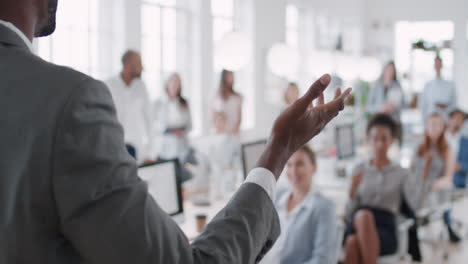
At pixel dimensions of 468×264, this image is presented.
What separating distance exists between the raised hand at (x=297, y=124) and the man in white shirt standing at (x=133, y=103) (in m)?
4.25

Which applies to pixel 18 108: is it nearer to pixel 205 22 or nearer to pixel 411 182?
pixel 411 182

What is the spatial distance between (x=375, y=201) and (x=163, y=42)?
3.95 m

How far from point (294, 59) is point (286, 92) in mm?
1739

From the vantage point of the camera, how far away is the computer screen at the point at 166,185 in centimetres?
304

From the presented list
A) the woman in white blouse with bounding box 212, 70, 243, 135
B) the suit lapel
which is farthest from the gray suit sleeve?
the woman in white blouse with bounding box 212, 70, 243, 135

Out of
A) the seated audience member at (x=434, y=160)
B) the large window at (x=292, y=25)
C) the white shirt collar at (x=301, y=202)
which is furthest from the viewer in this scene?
the large window at (x=292, y=25)

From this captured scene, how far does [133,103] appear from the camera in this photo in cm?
544

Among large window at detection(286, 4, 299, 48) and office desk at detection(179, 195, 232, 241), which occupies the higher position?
large window at detection(286, 4, 299, 48)

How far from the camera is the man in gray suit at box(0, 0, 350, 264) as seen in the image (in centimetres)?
60

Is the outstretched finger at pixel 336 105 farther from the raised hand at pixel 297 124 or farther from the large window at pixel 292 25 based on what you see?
the large window at pixel 292 25

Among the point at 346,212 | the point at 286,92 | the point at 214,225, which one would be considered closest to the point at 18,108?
the point at 214,225

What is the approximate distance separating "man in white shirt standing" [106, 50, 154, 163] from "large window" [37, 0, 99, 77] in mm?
728

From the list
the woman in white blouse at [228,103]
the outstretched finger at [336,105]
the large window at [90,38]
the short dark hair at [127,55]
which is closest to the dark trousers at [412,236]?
the short dark hair at [127,55]

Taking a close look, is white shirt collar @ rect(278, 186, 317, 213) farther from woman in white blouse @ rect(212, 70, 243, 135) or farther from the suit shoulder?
woman in white blouse @ rect(212, 70, 243, 135)
